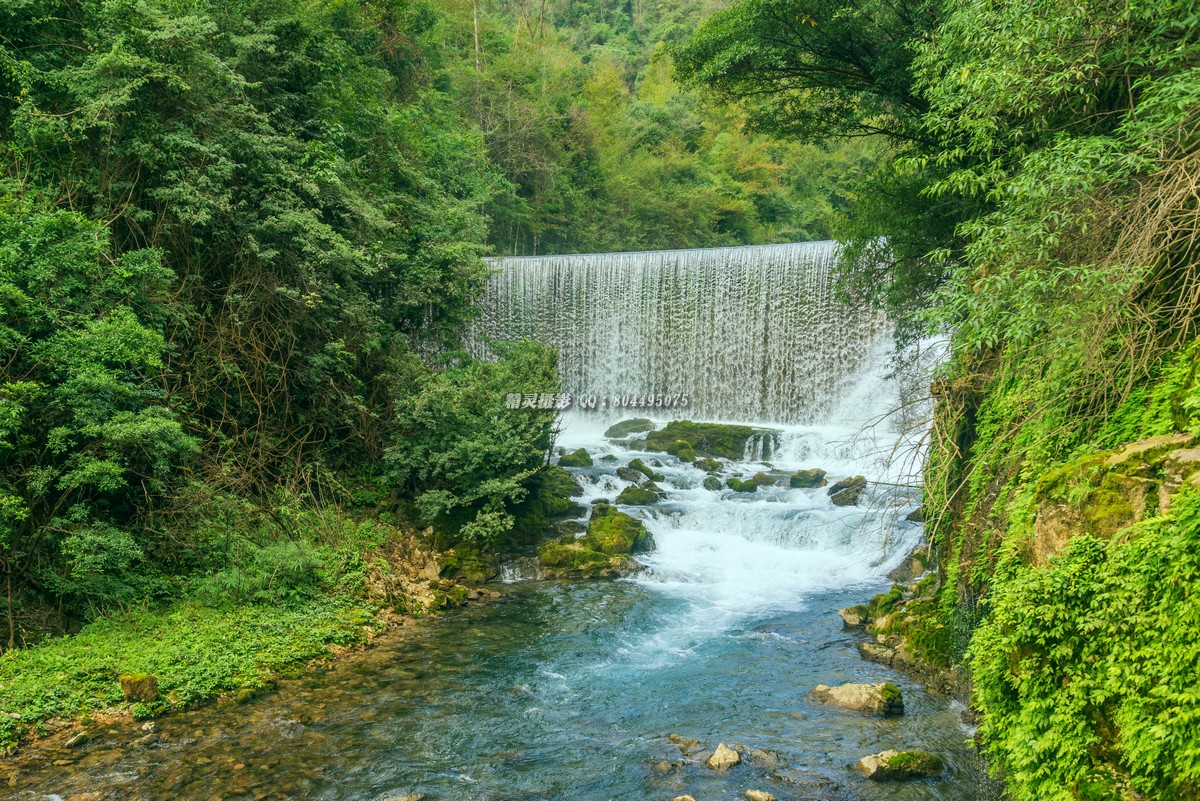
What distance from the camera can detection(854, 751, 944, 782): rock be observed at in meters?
5.71

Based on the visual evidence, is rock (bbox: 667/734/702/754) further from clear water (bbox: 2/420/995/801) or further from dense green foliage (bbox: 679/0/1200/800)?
dense green foliage (bbox: 679/0/1200/800)

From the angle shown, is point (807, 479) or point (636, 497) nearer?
point (636, 497)

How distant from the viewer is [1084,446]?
5.12 metres

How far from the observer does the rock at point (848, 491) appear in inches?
515

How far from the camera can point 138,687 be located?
21.1ft

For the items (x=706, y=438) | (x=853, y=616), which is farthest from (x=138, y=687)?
(x=706, y=438)

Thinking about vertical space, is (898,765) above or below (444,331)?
below

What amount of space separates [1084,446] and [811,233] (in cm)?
3306

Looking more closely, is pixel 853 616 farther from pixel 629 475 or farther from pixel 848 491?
pixel 629 475

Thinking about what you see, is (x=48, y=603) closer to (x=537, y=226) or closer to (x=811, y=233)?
(x=537, y=226)

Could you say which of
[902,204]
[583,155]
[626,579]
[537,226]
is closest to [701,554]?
[626,579]

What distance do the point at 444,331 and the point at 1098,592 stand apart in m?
10.2

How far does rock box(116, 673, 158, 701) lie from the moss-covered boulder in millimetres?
11328

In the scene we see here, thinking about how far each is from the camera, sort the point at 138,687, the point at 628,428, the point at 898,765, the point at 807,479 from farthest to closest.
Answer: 1. the point at 628,428
2. the point at 807,479
3. the point at 138,687
4. the point at 898,765
